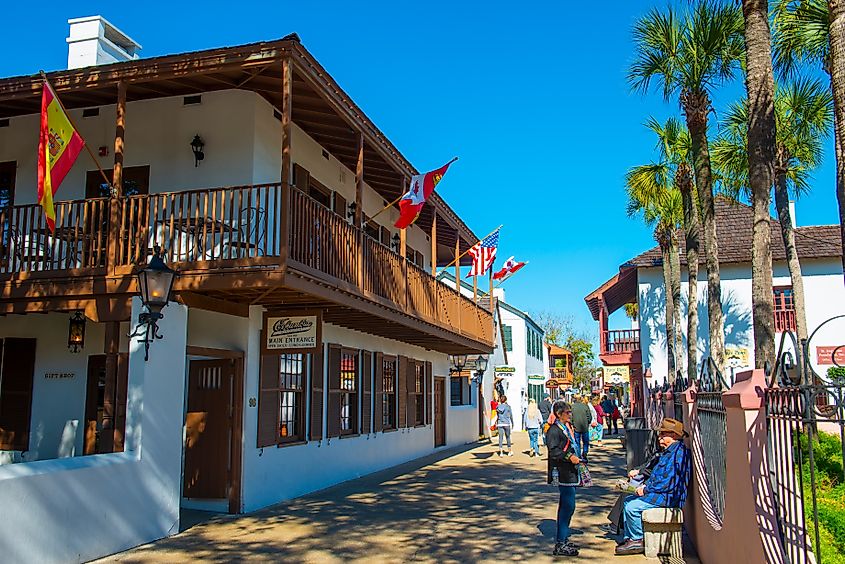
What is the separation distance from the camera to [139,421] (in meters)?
9.05

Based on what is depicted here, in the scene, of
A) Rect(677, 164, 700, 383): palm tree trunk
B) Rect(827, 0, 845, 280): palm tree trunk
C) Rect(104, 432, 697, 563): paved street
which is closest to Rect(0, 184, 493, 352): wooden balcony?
Rect(104, 432, 697, 563): paved street

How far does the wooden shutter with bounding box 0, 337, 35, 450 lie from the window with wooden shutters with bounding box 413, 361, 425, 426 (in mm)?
10533

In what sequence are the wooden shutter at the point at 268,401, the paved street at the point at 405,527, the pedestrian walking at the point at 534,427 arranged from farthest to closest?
1. the pedestrian walking at the point at 534,427
2. the wooden shutter at the point at 268,401
3. the paved street at the point at 405,527

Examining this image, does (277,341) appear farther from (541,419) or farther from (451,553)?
(541,419)

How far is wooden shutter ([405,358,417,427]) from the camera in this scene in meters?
19.8

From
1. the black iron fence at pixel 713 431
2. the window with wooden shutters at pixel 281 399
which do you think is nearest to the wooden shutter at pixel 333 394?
the window with wooden shutters at pixel 281 399

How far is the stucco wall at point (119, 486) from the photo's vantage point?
719 centimetres

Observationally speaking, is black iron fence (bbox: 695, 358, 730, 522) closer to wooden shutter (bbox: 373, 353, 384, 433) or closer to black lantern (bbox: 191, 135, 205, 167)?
black lantern (bbox: 191, 135, 205, 167)

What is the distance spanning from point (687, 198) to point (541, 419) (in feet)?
25.1

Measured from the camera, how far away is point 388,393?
1811cm

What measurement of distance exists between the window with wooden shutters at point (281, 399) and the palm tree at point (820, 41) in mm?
8205

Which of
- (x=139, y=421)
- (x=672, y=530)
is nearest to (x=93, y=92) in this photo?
(x=139, y=421)

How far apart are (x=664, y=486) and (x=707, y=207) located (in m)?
7.48

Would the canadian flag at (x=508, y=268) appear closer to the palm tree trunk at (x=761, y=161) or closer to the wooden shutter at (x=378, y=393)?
the wooden shutter at (x=378, y=393)
